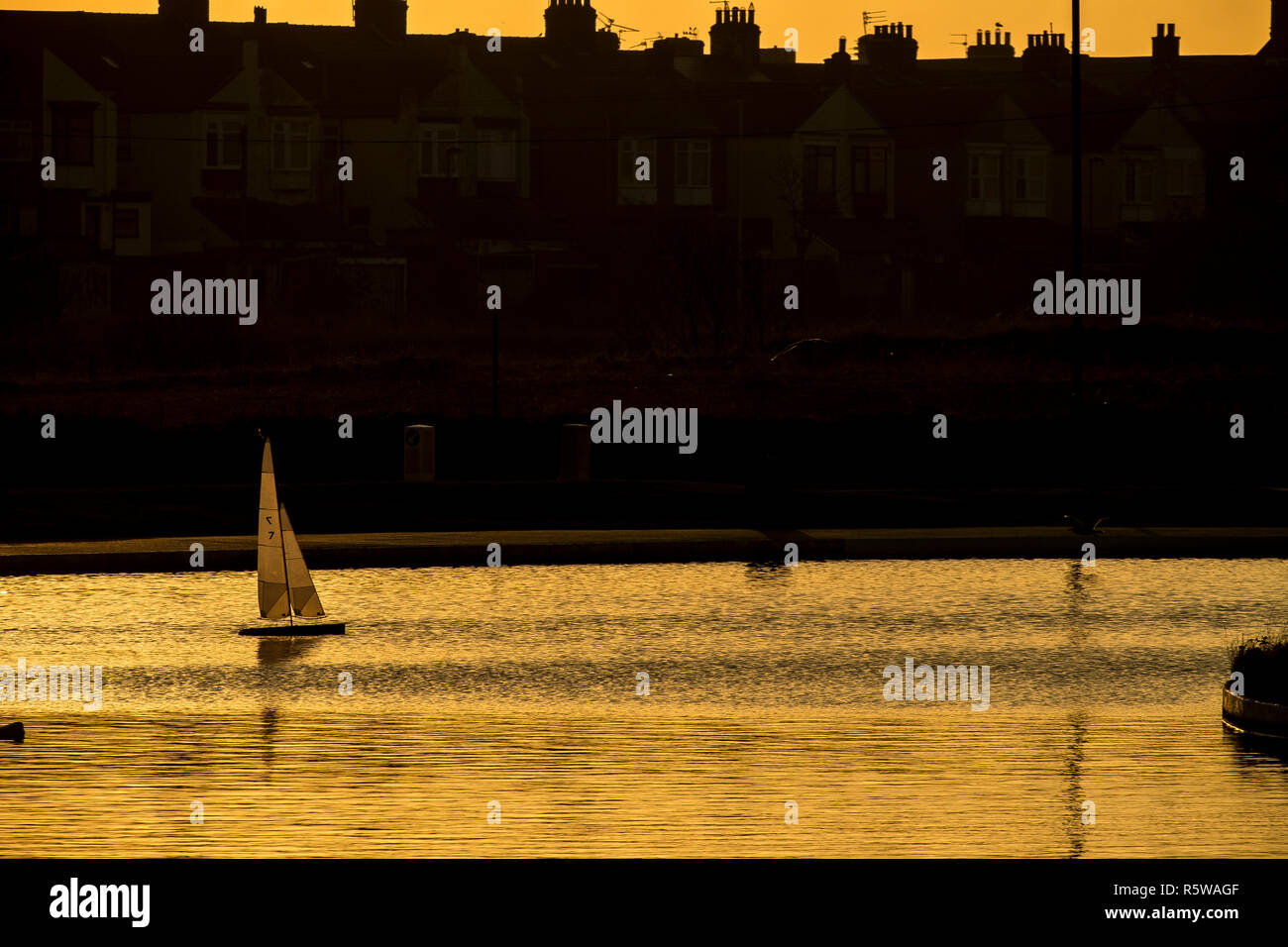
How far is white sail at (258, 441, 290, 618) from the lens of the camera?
1514cm

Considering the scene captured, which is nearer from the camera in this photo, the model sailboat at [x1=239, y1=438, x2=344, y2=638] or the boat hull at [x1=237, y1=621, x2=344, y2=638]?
the model sailboat at [x1=239, y1=438, x2=344, y2=638]

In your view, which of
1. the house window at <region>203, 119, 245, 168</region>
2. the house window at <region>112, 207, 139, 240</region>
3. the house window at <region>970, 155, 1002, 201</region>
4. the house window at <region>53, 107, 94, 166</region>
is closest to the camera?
the house window at <region>53, 107, 94, 166</region>

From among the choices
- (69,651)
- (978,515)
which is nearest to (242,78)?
(978,515)

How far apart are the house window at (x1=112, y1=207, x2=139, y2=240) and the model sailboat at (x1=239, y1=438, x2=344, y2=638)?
5743 cm

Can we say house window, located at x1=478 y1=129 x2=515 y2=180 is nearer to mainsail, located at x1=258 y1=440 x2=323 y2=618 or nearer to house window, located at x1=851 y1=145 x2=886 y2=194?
house window, located at x1=851 y1=145 x2=886 y2=194

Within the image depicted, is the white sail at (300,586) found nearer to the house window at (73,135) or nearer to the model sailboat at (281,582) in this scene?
the model sailboat at (281,582)

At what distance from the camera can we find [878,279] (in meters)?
76.0

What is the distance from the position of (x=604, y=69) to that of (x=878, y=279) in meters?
14.5

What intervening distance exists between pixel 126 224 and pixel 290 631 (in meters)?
58.0

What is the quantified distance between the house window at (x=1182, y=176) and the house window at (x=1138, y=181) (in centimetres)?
81

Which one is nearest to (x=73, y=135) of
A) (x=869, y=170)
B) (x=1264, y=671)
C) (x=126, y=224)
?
(x=126, y=224)

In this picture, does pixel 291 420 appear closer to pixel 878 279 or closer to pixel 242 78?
pixel 242 78

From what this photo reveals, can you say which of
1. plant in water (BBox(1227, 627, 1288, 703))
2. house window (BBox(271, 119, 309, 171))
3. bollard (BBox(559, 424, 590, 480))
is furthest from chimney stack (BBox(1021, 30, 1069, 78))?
plant in water (BBox(1227, 627, 1288, 703))

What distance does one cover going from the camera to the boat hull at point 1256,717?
1121 centimetres
